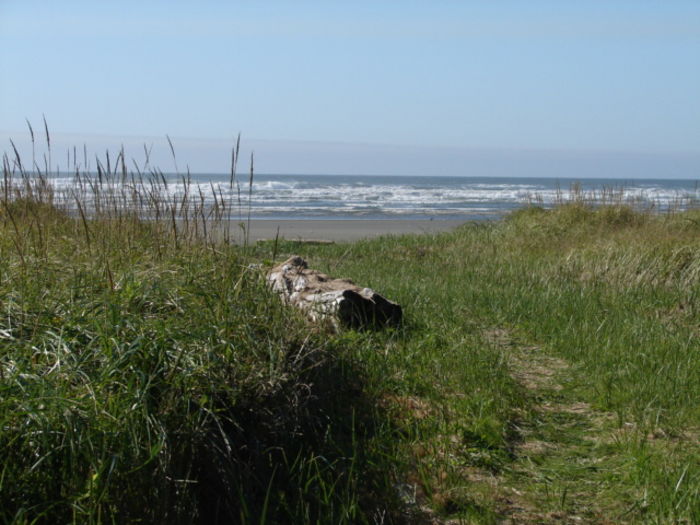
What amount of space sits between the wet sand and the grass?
1188 cm

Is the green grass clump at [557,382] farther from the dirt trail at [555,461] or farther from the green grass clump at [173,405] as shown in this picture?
the green grass clump at [173,405]

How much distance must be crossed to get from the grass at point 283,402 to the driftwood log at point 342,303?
0.71ft

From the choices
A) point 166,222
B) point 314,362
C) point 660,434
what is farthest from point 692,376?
point 166,222

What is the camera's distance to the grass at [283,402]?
9.02 ft

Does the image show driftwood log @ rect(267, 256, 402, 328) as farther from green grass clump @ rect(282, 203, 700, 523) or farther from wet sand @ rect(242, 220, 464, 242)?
wet sand @ rect(242, 220, 464, 242)

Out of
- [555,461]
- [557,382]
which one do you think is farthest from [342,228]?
[555,461]

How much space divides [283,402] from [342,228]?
1709 centimetres

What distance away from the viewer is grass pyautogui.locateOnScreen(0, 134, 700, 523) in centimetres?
275

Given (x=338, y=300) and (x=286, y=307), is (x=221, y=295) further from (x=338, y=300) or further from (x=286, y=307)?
(x=338, y=300)

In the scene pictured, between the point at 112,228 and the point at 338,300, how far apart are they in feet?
5.94

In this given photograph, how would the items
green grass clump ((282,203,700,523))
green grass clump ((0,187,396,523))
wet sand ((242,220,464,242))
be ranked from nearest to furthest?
1. green grass clump ((0,187,396,523))
2. green grass clump ((282,203,700,523))
3. wet sand ((242,220,464,242))

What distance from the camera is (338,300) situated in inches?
222

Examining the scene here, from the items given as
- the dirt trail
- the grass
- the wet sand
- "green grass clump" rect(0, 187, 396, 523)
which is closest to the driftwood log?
the grass

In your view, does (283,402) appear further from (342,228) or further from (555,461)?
(342,228)
